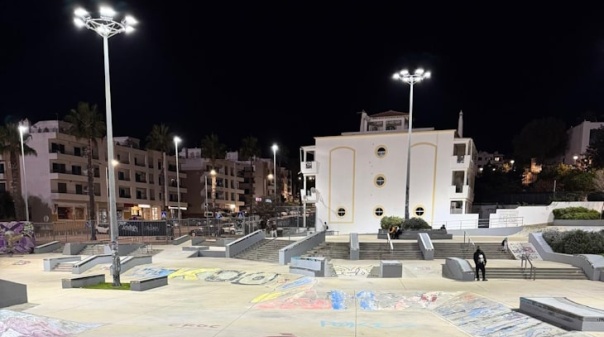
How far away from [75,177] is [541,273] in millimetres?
52038

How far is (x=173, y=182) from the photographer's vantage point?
65.7 meters

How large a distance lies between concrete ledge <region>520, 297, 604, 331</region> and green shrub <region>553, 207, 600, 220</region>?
2665 centimetres

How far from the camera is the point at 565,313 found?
8234mm

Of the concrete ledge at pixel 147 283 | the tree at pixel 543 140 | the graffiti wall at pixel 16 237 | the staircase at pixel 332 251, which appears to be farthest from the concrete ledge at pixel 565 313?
the tree at pixel 543 140

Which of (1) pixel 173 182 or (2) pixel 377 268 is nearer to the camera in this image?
(2) pixel 377 268

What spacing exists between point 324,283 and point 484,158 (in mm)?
143861

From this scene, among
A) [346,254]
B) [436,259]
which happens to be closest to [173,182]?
[346,254]

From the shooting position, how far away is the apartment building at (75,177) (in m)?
44.6

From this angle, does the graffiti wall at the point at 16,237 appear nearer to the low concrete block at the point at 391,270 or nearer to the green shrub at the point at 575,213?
the low concrete block at the point at 391,270

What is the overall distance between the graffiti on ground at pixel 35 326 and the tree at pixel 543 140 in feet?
233

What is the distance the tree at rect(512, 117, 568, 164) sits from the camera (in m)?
61.1

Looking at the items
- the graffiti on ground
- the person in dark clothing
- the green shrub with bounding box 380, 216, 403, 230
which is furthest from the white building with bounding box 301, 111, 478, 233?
the graffiti on ground

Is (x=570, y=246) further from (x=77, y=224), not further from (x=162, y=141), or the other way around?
(x=162, y=141)

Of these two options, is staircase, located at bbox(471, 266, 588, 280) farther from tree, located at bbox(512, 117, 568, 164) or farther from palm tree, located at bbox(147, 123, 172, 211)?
tree, located at bbox(512, 117, 568, 164)
